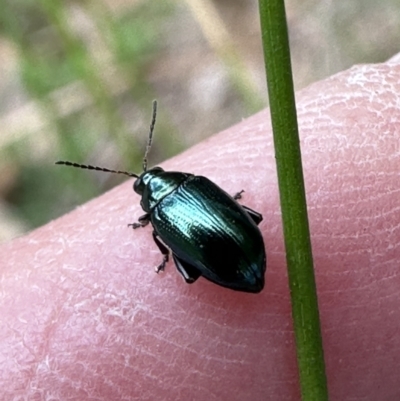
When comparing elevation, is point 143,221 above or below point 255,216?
above

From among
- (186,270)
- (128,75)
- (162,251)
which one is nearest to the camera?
(186,270)

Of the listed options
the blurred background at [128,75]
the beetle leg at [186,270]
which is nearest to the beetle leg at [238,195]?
the beetle leg at [186,270]

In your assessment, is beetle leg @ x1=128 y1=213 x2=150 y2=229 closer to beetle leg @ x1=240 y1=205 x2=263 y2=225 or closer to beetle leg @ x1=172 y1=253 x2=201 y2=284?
beetle leg @ x1=172 y1=253 x2=201 y2=284

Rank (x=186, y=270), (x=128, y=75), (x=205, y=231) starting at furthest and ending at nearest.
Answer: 1. (x=128, y=75)
2. (x=186, y=270)
3. (x=205, y=231)

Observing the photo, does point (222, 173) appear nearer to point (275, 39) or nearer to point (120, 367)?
point (120, 367)

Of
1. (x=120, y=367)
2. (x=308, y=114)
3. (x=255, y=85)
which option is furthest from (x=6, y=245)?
(x=255, y=85)

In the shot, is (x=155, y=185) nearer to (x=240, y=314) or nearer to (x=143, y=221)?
(x=143, y=221)

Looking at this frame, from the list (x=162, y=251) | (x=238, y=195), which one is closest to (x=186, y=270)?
(x=162, y=251)
